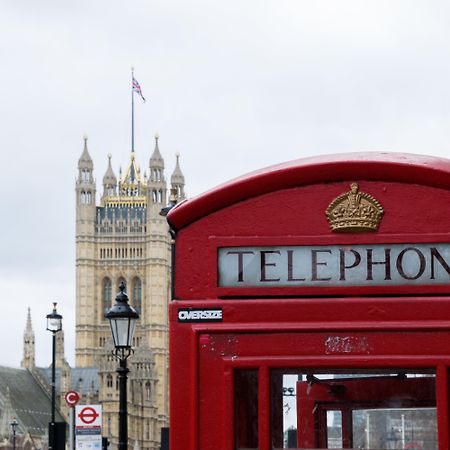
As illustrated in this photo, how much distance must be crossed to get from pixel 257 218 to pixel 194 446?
0.59 meters

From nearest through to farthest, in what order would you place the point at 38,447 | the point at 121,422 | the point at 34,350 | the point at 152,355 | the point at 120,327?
the point at 120,327 → the point at 121,422 → the point at 38,447 → the point at 152,355 → the point at 34,350

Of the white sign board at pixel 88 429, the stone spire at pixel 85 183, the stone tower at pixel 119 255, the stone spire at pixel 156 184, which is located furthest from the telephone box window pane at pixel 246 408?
the stone spire at pixel 85 183

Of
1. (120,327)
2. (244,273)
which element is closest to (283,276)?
(244,273)

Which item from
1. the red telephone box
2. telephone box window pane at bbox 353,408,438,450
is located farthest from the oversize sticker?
telephone box window pane at bbox 353,408,438,450

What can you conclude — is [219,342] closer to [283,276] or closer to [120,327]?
[283,276]

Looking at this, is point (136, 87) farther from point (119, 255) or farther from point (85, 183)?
point (119, 255)

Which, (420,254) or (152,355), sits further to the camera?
(152,355)

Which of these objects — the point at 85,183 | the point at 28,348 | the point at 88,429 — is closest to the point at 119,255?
the point at 85,183

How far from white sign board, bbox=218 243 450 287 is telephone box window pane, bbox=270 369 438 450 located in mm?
232

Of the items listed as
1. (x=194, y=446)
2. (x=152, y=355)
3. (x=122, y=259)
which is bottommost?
(x=194, y=446)

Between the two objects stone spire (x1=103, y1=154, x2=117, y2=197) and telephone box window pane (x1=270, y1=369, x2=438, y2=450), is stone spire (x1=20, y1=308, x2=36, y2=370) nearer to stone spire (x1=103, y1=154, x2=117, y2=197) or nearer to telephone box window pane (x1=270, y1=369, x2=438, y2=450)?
stone spire (x1=103, y1=154, x2=117, y2=197)

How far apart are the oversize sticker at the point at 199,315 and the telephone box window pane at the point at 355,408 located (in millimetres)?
207

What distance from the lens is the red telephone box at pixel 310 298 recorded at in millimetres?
3738

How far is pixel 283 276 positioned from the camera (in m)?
3.79
